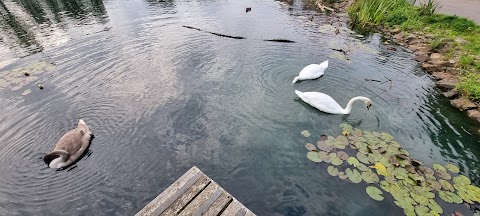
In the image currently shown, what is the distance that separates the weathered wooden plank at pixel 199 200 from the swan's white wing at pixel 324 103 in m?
4.15

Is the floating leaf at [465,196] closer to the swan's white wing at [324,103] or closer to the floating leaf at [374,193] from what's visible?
the floating leaf at [374,193]

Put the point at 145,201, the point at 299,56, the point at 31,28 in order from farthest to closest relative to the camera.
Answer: the point at 31,28, the point at 299,56, the point at 145,201

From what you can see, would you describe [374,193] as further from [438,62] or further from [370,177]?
[438,62]

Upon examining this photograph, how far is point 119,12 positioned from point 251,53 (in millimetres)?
11066

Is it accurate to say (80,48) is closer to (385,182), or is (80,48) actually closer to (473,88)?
(385,182)

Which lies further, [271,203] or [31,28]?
[31,28]

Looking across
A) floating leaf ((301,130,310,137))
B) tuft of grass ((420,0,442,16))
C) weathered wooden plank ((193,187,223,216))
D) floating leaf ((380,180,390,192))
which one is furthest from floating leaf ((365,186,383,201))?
tuft of grass ((420,0,442,16))

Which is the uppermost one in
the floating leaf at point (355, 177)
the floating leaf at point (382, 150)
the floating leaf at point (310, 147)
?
the floating leaf at point (382, 150)

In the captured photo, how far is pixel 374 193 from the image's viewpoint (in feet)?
16.1

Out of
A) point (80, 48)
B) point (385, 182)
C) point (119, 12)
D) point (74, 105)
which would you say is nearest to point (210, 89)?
point (74, 105)

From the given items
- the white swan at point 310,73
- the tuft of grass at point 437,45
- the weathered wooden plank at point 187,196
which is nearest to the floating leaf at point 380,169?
the weathered wooden plank at point 187,196

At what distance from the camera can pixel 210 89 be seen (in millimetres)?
8289

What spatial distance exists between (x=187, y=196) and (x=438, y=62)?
36.3 feet

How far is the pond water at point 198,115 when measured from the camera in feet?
16.6
